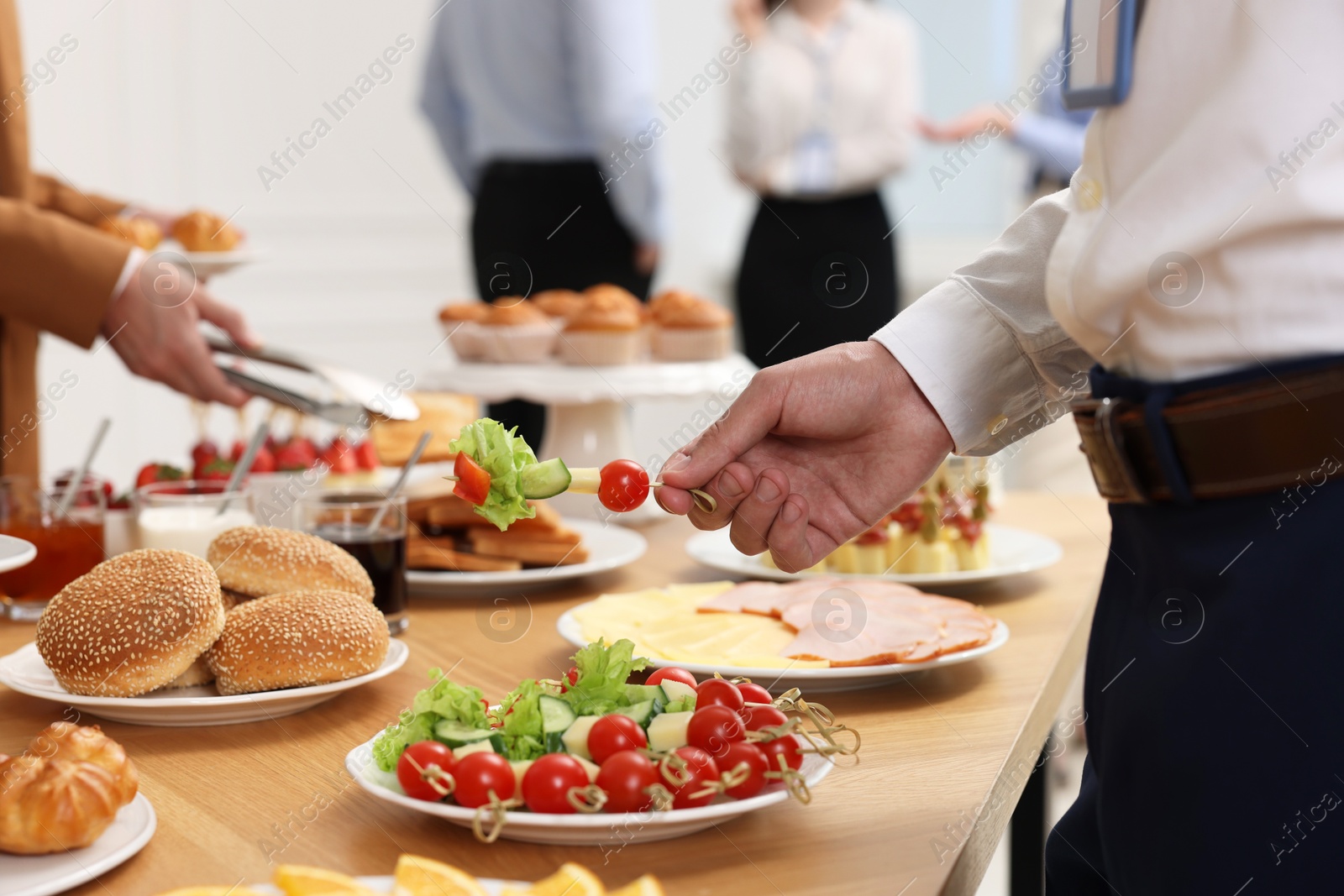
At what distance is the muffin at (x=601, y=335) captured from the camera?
235 centimetres

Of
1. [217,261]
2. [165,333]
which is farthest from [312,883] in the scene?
[217,261]

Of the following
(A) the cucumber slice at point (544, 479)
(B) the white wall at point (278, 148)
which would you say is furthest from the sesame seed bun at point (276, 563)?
(B) the white wall at point (278, 148)

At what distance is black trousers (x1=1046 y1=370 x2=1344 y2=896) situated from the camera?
2.62 ft

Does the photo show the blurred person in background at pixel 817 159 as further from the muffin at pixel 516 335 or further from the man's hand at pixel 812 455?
the man's hand at pixel 812 455

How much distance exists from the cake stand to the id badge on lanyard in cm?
121

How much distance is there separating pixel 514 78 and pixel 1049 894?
10.2ft

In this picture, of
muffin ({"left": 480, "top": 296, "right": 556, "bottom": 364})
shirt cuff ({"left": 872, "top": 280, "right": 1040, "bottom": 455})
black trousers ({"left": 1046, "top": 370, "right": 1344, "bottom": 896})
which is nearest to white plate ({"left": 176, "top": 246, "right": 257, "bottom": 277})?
muffin ({"left": 480, "top": 296, "right": 556, "bottom": 364})

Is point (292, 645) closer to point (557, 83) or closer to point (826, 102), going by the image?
point (557, 83)

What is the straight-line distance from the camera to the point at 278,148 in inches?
177

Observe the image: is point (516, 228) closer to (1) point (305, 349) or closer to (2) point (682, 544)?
(1) point (305, 349)

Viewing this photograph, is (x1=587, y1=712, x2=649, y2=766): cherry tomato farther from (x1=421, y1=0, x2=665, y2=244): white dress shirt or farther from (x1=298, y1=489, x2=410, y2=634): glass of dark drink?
(x1=421, y1=0, x2=665, y2=244): white dress shirt

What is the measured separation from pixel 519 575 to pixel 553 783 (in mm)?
759

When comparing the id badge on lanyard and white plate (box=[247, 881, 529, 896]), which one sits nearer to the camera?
white plate (box=[247, 881, 529, 896])

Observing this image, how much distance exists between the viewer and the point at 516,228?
383 cm
